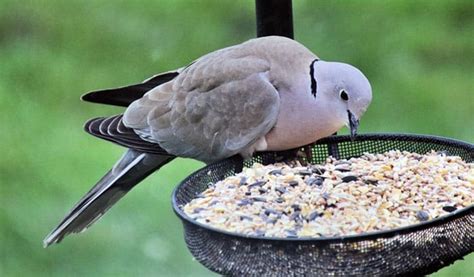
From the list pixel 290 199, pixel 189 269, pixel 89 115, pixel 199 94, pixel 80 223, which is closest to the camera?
pixel 290 199

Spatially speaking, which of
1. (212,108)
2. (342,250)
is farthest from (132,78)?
(342,250)

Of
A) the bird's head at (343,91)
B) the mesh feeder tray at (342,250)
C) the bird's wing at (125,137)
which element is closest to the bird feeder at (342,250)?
the mesh feeder tray at (342,250)

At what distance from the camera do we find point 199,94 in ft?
8.75

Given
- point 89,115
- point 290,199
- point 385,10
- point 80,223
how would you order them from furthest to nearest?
point 385,10 → point 89,115 → point 80,223 → point 290,199

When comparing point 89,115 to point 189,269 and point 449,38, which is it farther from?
point 449,38

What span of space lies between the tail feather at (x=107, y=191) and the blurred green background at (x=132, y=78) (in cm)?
98

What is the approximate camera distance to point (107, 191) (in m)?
2.85

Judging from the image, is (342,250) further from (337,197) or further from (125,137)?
(125,137)

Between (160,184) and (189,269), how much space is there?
514 millimetres

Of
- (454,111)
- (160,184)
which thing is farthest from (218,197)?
(454,111)

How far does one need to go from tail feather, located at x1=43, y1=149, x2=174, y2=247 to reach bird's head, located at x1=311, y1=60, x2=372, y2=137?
22.7 inches

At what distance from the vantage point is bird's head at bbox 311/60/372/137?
240 centimetres

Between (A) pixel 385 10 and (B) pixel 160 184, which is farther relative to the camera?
(A) pixel 385 10

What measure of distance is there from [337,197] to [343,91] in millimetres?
480
